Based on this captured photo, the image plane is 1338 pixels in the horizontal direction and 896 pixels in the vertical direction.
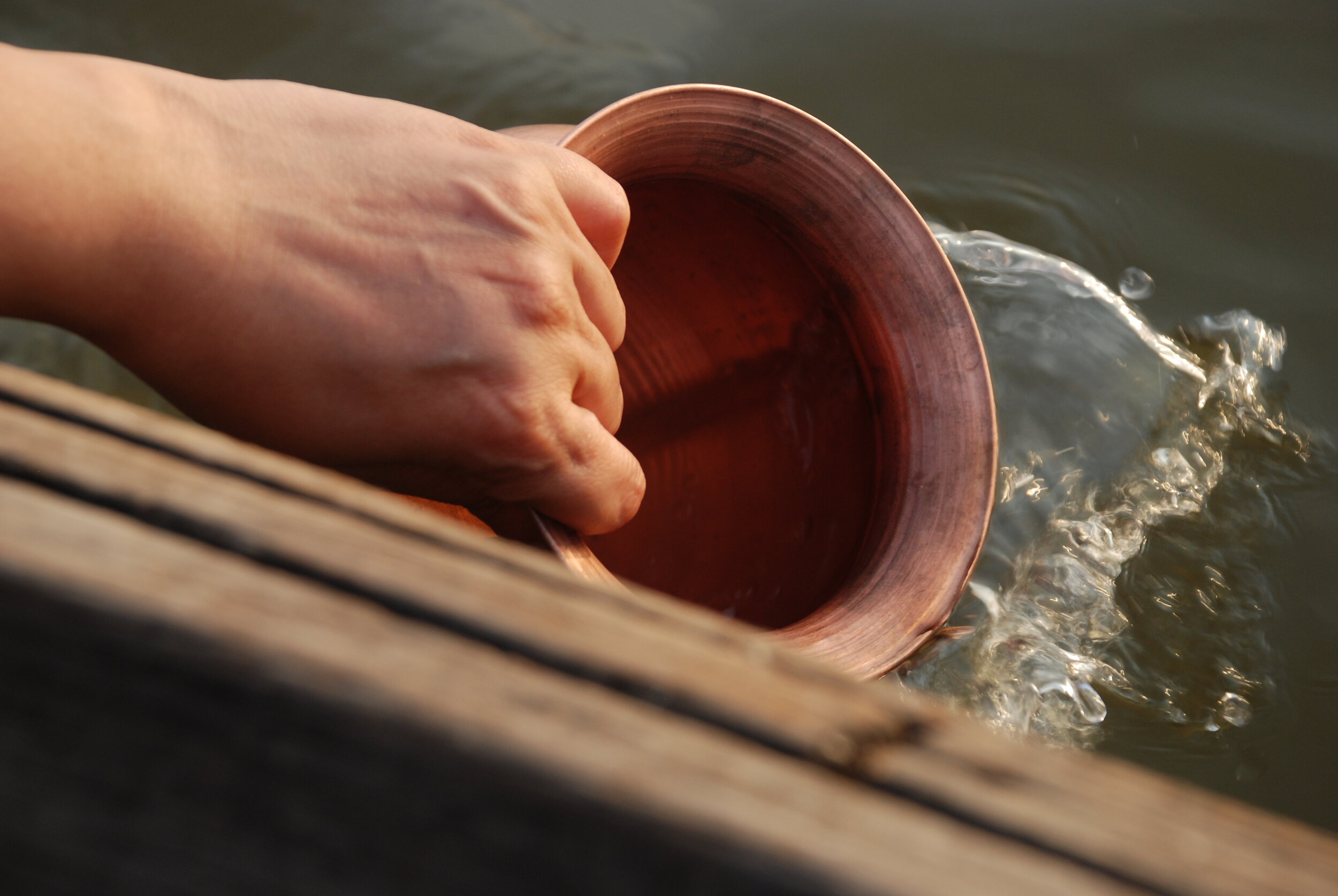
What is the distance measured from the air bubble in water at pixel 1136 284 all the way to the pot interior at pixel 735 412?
2.50 ft

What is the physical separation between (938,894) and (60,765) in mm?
261

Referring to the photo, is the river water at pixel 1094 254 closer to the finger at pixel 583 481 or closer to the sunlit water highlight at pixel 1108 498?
the sunlit water highlight at pixel 1108 498

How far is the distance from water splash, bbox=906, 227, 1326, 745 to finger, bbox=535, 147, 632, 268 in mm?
743

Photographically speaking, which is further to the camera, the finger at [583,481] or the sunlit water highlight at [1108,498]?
the sunlit water highlight at [1108,498]

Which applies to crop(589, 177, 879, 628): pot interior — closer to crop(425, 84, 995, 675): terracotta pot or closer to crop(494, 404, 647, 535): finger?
crop(425, 84, 995, 675): terracotta pot

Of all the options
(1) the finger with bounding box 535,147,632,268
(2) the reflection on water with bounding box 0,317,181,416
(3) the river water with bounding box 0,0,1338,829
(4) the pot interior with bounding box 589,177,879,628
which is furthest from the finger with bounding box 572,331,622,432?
(2) the reflection on water with bounding box 0,317,181,416

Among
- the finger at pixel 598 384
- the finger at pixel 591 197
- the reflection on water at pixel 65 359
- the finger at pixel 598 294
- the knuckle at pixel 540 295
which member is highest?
the finger at pixel 591 197

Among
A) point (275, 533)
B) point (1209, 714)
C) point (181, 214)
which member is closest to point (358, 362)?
point (181, 214)

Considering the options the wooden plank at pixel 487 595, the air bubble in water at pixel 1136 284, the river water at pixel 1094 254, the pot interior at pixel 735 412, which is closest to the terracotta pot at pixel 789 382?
the pot interior at pixel 735 412

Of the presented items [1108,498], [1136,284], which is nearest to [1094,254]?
[1136,284]

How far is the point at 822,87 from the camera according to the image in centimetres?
174

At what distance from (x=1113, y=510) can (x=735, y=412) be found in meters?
0.67

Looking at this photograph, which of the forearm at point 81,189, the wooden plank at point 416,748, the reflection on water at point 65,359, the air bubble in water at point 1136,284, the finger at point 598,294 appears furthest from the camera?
the air bubble in water at point 1136,284

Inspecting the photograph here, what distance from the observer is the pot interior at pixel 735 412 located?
3.72 feet
